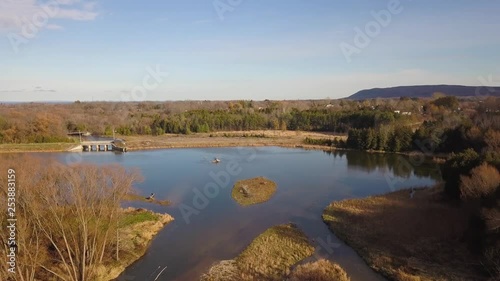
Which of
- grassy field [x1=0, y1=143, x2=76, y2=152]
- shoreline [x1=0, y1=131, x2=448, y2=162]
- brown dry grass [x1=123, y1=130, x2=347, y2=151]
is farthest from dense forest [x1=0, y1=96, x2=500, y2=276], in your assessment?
brown dry grass [x1=123, y1=130, x2=347, y2=151]

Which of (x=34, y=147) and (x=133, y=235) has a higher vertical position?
(x=34, y=147)

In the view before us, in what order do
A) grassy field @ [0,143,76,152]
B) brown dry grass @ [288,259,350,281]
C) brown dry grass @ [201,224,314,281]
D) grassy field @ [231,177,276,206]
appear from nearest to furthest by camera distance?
brown dry grass @ [288,259,350,281] → brown dry grass @ [201,224,314,281] → grassy field @ [231,177,276,206] → grassy field @ [0,143,76,152]

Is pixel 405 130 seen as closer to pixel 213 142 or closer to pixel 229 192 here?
pixel 213 142

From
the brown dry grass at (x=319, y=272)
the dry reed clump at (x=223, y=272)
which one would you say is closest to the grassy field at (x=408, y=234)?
the brown dry grass at (x=319, y=272)

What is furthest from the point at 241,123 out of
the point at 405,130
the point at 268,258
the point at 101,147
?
the point at 268,258

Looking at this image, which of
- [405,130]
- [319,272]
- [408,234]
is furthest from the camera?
[405,130]

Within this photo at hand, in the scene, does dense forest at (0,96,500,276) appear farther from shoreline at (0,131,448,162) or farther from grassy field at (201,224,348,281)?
grassy field at (201,224,348,281)

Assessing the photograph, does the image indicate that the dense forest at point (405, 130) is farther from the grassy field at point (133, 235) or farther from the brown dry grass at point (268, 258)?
the grassy field at point (133, 235)
